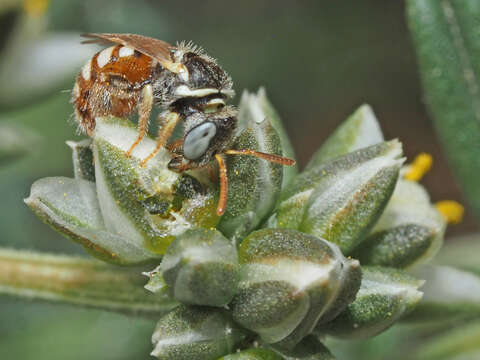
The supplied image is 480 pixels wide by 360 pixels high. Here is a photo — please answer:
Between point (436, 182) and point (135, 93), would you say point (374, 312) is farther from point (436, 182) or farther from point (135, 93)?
point (436, 182)

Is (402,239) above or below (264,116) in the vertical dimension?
below

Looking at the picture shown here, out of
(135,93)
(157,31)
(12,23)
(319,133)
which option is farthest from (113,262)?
(319,133)

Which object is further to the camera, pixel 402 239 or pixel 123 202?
pixel 402 239

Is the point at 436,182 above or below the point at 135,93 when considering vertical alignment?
below

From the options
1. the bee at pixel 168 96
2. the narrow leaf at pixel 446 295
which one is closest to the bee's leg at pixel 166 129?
the bee at pixel 168 96

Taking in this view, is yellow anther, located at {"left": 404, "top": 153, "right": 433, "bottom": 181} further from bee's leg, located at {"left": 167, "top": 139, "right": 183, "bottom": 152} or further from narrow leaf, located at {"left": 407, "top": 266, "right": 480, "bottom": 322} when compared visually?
bee's leg, located at {"left": 167, "top": 139, "right": 183, "bottom": 152}

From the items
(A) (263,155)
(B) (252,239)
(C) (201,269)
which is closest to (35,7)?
(A) (263,155)

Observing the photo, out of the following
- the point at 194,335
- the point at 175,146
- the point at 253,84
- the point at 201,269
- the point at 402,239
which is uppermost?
the point at 175,146

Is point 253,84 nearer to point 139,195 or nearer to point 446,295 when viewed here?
point 446,295
